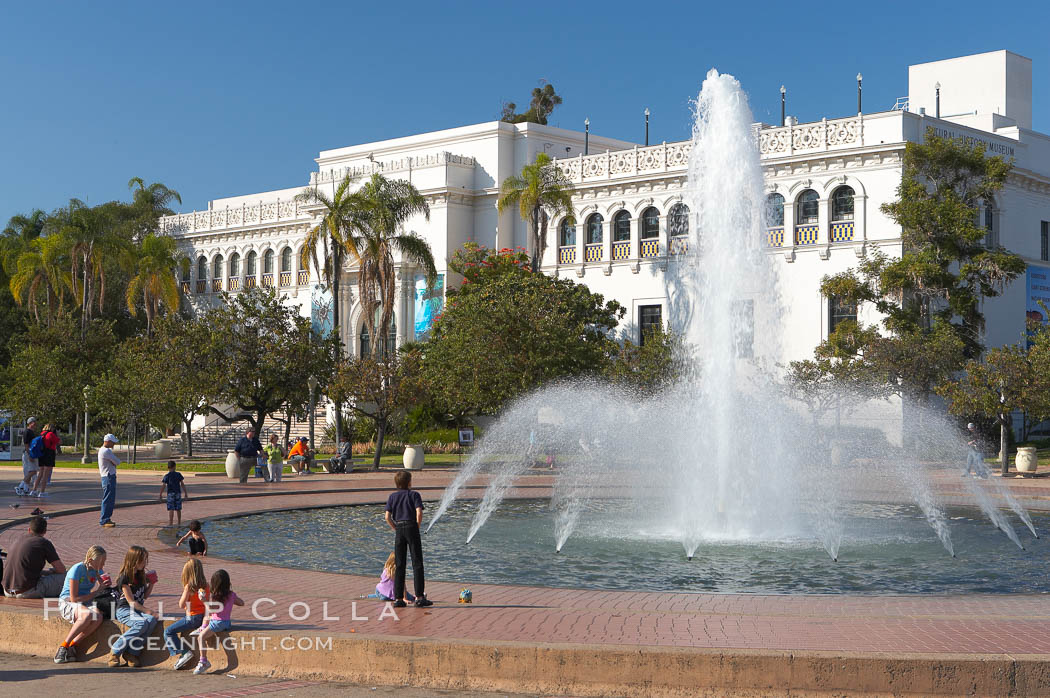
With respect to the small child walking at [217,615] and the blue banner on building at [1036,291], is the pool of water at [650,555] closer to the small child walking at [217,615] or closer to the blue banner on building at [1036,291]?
the small child walking at [217,615]

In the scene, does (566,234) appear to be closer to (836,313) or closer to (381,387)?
(836,313)

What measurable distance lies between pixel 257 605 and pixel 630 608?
351 centimetres

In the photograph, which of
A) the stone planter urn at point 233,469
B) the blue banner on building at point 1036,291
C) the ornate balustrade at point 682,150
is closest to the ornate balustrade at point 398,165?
the ornate balustrade at point 682,150

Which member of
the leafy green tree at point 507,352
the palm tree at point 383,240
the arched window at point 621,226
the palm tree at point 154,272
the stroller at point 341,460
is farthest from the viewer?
the palm tree at point 154,272

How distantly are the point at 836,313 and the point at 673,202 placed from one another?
→ 29.1ft

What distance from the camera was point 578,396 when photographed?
39438mm

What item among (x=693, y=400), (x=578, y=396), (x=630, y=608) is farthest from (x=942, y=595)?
(x=578, y=396)

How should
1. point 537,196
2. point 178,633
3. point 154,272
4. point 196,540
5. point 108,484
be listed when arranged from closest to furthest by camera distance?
point 178,633 → point 196,540 → point 108,484 → point 537,196 → point 154,272

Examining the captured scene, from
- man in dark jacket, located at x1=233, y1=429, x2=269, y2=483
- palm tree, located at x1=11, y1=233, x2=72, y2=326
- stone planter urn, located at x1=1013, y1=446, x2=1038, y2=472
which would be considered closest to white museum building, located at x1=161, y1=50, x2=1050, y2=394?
stone planter urn, located at x1=1013, y1=446, x2=1038, y2=472

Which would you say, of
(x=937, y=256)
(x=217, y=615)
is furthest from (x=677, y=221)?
(x=217, y=615)

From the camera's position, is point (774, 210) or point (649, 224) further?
point (649, 224)

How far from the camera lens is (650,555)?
15.5m

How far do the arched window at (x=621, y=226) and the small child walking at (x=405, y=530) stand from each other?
41.6 metres

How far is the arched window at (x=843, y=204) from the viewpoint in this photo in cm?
4500
